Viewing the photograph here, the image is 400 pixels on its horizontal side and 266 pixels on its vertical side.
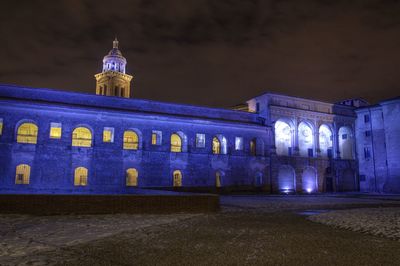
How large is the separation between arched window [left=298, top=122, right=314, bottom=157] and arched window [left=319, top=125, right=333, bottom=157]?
1941 mm

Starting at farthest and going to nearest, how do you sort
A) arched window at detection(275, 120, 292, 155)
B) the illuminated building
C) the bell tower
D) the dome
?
the dome, the bell tower, arched window at detection(275, 120, 292, 155), the illuminated building

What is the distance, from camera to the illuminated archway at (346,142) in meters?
42.2

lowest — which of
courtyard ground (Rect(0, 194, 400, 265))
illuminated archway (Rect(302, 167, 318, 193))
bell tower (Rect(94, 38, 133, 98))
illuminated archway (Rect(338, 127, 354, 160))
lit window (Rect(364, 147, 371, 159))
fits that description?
courtyard ground (Rect(0, 194, 400, 265))

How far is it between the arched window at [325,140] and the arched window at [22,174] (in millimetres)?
31746

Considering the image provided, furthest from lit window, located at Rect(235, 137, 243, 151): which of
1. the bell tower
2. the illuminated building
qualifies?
the bell tower

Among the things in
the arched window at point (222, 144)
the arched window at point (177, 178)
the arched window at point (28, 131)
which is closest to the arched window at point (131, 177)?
the arched window at point (177, 178)

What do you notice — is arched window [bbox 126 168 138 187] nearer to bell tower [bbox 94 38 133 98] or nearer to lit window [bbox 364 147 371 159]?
bell tower [bbox 94 38 133 98]

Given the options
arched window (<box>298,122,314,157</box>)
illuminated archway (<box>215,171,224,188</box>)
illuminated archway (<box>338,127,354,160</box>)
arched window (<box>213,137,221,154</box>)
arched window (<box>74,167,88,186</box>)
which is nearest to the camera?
arched window (<box>74,167,88,186</box>)

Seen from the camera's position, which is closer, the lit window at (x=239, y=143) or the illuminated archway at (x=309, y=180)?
the lit window at (x=239, y=143)

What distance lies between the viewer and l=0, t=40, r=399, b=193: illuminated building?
25.0 meters

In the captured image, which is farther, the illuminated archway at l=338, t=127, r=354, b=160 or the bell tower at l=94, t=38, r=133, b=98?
the bell tower at l=94, t=38, r=133, b=98

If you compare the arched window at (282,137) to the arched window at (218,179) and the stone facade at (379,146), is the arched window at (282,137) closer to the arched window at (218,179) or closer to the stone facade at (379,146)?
the arched window at (218,179)

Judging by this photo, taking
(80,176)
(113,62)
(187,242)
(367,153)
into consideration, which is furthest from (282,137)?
(187,242)

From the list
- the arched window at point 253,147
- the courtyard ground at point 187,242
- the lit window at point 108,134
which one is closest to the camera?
the courtyard ground at point 187,242
